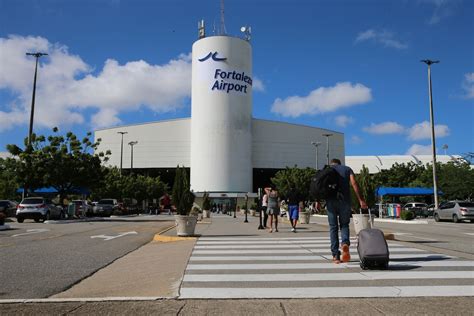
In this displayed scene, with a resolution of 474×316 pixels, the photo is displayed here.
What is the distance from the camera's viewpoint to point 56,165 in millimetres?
35531

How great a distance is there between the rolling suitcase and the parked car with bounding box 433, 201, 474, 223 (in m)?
26.6

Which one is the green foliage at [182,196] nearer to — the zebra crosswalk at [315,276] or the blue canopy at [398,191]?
the zebra crosswalk at [315,276]

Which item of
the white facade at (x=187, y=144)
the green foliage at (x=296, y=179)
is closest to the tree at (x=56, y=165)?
the green foliage at (x=296, y=179)

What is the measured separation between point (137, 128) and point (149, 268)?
8698cm

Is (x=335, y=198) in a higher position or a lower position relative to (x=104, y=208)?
higher

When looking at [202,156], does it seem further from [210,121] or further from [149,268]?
[149,268]

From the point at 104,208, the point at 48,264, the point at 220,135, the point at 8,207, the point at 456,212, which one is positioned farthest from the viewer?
the point at 220,135

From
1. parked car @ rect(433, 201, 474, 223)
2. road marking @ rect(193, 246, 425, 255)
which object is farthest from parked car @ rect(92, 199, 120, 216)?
road marking @ rect(193, 246, 425, 255)

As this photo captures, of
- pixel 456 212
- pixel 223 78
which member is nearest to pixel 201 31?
pixel 223 78

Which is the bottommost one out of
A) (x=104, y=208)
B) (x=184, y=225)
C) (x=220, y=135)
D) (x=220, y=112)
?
(x=184, y=225)

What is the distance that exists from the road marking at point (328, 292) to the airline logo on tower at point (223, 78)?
7737 cm

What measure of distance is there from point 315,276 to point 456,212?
92.5ft

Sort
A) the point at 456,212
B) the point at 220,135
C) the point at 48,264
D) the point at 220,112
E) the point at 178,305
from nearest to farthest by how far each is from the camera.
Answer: the point at 178,305
the point at 48,264
the point at 456,212
the point at 220,112
the point at 220,135

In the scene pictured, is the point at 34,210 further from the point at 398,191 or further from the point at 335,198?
the point at 398,191
